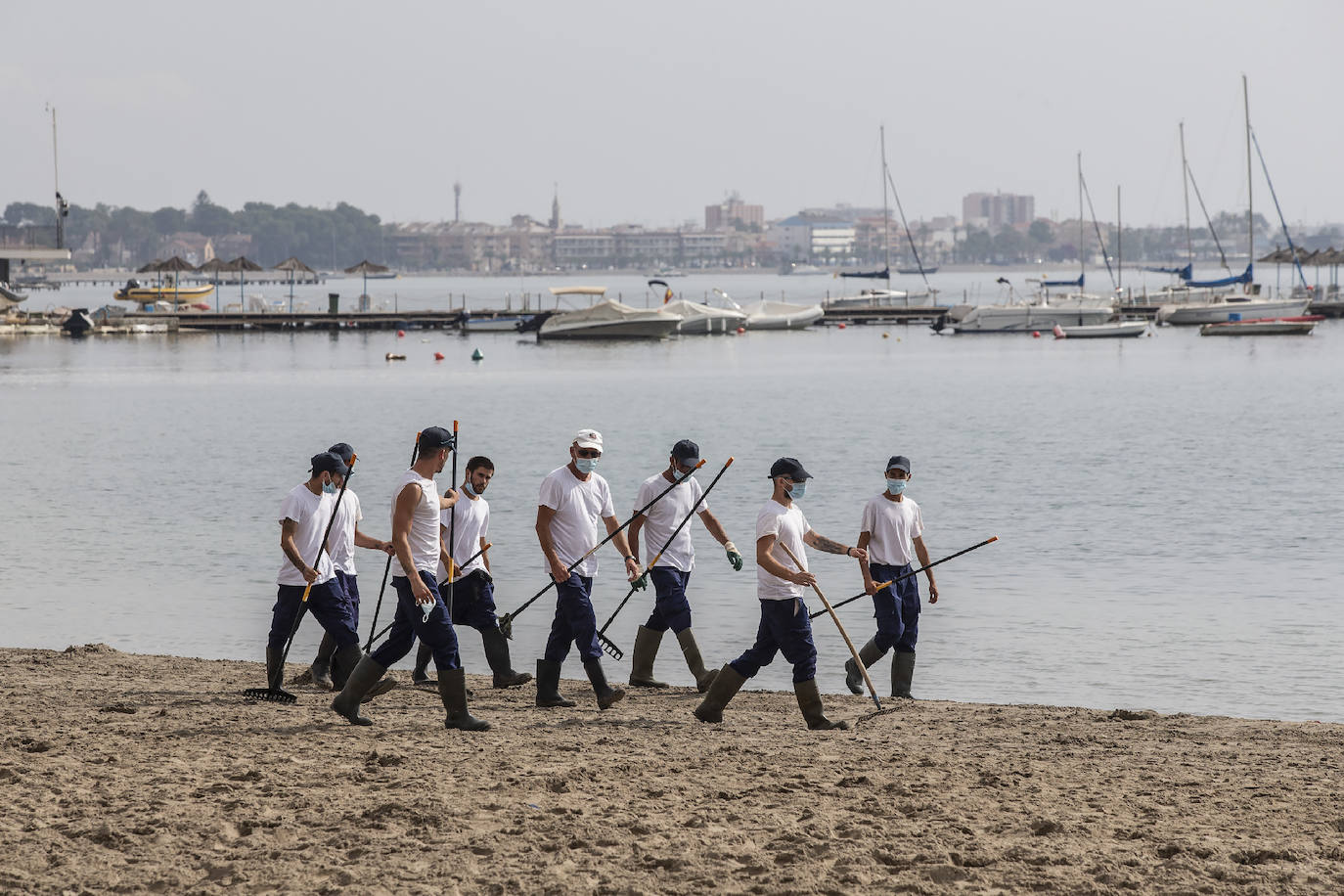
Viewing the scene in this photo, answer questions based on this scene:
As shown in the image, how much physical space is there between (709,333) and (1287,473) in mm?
63937

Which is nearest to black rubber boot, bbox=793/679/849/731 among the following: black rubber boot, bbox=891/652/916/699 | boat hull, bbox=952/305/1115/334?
black rubber boot, bbox=891/652/916/699

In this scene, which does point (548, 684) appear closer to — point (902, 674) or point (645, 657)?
point (645, 657)

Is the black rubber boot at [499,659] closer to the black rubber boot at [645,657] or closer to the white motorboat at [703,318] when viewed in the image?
the black rubber boot at [645,657]

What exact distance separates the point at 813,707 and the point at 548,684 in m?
1.82

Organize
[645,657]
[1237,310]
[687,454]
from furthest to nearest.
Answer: [1237,310] → [645,657] → [687,454]

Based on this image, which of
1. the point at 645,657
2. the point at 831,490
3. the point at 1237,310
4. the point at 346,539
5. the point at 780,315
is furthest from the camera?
the point at 780,315

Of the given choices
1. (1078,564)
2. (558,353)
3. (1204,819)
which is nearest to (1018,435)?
(1078,564)

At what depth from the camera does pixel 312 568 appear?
10227 mm

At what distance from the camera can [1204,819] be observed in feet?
24.9

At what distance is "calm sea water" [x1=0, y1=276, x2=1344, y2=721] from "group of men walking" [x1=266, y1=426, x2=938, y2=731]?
1670 millimetres

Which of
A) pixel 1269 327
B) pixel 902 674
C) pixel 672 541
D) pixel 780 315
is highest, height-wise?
pixel 780 315

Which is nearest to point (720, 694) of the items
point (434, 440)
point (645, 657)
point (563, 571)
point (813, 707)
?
point (813, 707)

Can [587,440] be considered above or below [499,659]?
above

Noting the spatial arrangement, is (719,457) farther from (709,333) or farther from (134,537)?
(709,333)
